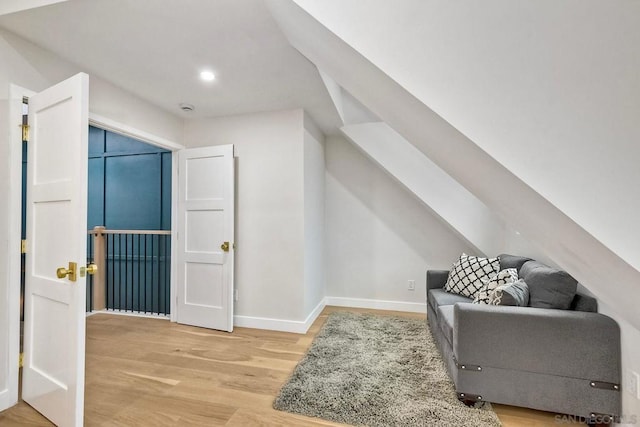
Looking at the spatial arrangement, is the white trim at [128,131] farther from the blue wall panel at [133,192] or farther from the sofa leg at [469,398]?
A: the sofa leg at [469,398]

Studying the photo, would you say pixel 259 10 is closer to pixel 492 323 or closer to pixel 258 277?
pixel 492 323

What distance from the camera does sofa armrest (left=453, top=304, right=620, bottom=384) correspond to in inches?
63.4

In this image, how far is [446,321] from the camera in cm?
217

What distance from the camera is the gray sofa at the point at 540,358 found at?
5.27 ft

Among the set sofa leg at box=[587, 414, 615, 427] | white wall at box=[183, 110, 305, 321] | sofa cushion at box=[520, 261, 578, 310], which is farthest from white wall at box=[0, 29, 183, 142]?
sofa leg at box=[587, 414, 615, 427]

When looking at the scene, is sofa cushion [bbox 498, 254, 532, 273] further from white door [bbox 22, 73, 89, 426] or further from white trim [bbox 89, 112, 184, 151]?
white trim [bbox 89, 112, 184, 151]

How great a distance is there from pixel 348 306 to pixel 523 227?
112 inches

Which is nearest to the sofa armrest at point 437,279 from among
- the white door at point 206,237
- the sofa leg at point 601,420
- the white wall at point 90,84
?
the sofa leg at point 601,420

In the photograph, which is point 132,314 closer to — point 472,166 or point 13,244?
point 13,244

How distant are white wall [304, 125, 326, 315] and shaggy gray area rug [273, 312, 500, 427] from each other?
0.58 metres

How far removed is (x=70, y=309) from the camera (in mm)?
1498

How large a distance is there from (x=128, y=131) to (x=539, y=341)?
346 cm

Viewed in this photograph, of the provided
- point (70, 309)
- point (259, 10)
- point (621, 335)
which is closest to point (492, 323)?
point (621, 335)

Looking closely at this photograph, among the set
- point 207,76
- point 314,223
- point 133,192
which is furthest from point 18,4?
point 133,192
